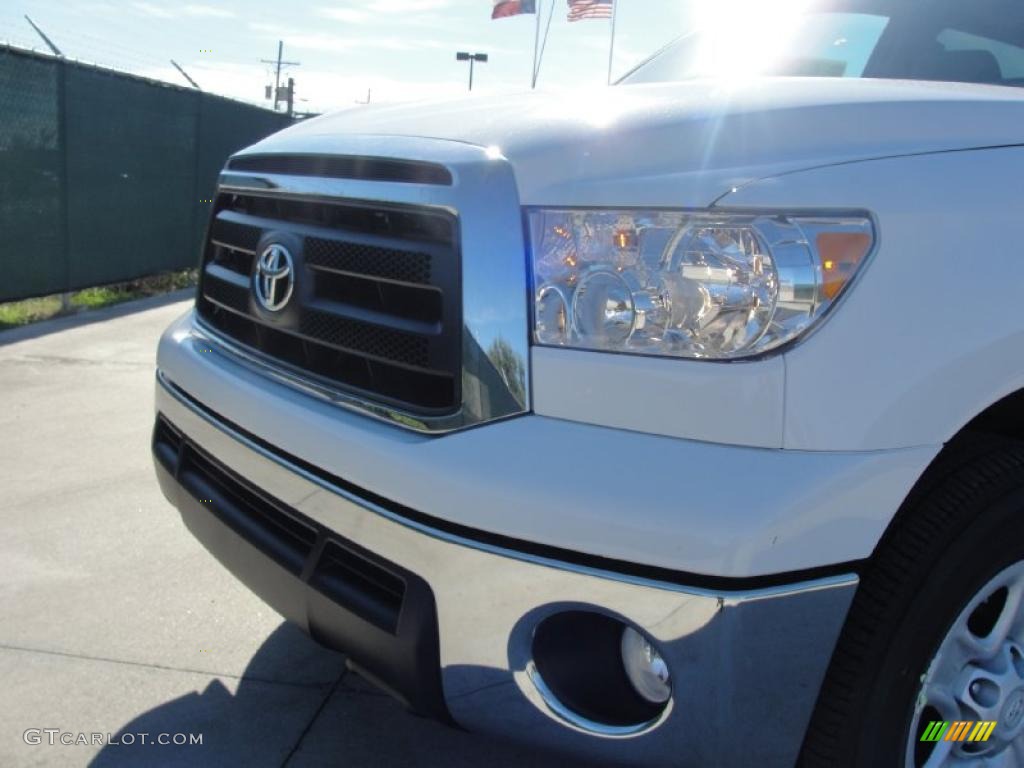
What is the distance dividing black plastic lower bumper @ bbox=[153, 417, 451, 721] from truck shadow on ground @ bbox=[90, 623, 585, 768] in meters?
0.51

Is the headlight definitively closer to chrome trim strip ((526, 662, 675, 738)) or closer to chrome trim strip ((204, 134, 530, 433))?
chrome trim strip ((204, 134, 530, 433))

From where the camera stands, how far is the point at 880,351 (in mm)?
1670

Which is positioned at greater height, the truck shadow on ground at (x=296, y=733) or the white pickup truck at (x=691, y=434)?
the white pickup truck at (x=691, y=434)

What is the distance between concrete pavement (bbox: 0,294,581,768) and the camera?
8.38ft

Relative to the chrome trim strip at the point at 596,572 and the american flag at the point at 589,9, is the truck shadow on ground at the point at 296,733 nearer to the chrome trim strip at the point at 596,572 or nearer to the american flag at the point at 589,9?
the chrome trim strip at the point at 596,572

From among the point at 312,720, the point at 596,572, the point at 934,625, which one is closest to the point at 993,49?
the point at 934,625

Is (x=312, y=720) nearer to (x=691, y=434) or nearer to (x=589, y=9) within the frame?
(x=691, y=434)

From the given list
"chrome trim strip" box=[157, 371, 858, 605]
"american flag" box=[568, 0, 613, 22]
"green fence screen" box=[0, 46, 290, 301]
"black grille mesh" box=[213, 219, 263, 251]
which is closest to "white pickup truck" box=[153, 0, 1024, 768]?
"chrome trim strip" box=[157, 371, 858, 605]

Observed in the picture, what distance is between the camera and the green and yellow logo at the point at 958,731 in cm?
196

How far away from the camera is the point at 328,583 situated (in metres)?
2.05

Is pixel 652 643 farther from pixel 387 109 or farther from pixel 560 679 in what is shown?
pixel 387 109

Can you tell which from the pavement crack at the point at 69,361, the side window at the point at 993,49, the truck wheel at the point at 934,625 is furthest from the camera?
the pavement crack at the point at 69,361

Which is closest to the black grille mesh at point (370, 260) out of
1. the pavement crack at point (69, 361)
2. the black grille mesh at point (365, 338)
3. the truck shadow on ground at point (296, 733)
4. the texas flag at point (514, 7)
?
the black grille mesh at point (365, 338)

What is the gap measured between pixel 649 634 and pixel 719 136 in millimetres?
916
